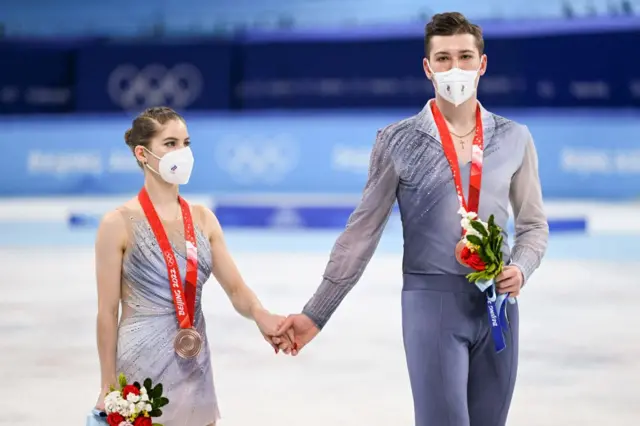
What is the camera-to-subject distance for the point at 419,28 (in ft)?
51.3

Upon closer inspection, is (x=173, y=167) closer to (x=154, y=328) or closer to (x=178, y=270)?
(x=178, y=270)

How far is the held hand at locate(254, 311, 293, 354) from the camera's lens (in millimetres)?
3238

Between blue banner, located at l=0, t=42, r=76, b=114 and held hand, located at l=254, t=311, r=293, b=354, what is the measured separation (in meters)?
13.4

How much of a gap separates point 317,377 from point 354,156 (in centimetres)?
988

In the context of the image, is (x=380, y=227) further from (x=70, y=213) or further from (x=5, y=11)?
(x=5, y=11)

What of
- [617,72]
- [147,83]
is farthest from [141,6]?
[617,72]

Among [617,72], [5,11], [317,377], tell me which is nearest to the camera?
[317,377]

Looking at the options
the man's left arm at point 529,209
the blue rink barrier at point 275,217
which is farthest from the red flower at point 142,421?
the blue rink barrier at point 275,217

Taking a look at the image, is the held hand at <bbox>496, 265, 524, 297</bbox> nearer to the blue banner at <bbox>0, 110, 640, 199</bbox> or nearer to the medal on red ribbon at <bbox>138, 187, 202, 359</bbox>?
the medal on red ribbon at <bbox>138, 187, 202, 359</bbox>

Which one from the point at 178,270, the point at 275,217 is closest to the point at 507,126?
the point at 178,270

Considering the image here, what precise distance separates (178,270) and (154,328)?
178mm

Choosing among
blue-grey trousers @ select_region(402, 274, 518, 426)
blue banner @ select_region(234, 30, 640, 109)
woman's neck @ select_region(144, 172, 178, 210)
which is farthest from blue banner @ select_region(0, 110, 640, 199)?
blue-grey trousers @ select_region(402, 274, 518, 426)

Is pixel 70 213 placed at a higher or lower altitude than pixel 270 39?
lower

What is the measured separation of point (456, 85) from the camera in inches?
115
